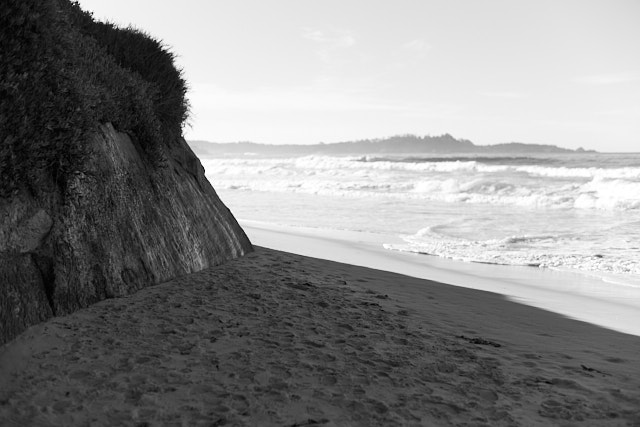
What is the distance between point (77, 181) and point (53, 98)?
701mm

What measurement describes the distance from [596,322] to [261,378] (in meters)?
4.19

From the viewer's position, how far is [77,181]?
5035 millimetres

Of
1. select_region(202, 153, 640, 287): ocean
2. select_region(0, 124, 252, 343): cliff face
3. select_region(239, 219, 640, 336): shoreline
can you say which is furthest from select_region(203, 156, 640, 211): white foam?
select_region(0, 124, 252, 343): cliff face

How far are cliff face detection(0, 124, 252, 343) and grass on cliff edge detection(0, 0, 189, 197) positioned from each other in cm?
16

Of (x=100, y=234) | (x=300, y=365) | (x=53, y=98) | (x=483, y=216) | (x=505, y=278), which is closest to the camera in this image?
(x=300, y=365)

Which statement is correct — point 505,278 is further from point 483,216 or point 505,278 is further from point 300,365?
point 483,216

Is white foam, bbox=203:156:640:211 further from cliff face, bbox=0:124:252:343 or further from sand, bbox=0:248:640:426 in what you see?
sand, bbox=0:248:640:426

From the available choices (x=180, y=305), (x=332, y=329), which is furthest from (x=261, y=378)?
(x=180, y=305)

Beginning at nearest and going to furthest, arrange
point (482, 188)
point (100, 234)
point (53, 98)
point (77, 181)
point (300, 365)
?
1. point (300, 365)
2. point (53, 98)
3. point (77, 181)
4. point (100, 234)
5. point (482, 188)

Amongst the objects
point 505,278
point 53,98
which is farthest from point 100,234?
point 505,278

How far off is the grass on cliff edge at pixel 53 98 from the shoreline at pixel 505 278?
14.0ft

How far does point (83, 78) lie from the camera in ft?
17.8

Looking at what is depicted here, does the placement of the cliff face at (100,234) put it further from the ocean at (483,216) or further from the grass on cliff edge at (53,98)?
the ocean at (483,216)

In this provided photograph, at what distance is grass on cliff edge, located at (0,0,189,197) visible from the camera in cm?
430
